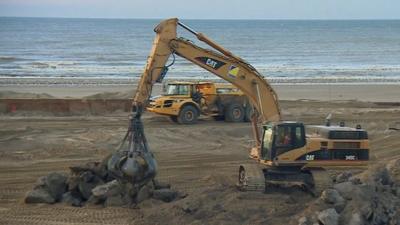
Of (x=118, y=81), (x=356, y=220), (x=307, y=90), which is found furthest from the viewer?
(x=118, y=81)

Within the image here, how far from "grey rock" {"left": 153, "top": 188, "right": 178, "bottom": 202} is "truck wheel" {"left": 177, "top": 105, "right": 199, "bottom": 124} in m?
11.7

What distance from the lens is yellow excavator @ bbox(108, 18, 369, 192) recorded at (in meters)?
14.5

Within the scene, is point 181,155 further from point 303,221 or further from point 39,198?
point 303,221

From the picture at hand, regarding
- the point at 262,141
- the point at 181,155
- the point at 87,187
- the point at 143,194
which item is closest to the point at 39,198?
the point at 87,187

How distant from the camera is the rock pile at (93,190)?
1508cm

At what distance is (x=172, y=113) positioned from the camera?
27.5m

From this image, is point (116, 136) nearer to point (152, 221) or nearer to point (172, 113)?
point (172, 113)

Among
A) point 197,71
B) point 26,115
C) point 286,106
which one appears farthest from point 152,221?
point 197,71

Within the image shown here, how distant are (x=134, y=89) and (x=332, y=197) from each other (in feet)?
87.5

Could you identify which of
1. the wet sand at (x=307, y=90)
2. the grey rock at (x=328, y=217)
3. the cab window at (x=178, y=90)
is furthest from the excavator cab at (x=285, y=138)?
the wet sand at (x=307, y=90)

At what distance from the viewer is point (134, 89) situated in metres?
39.9

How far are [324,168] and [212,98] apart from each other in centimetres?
1259

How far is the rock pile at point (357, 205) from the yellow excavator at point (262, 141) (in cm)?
76

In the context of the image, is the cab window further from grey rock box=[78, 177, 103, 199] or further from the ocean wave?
the ocean wave
